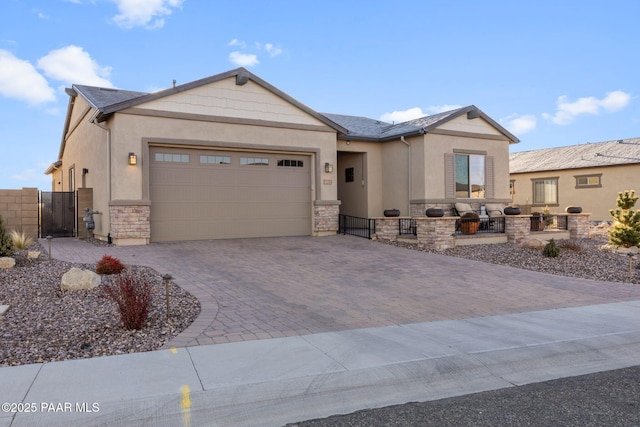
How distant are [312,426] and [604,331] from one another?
456cm

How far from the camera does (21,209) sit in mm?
15281

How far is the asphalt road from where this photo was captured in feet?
12.6

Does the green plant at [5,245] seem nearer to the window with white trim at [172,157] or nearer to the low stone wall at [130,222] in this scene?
the low stone wall at [130,222]

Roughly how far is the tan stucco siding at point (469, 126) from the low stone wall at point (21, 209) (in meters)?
14.3

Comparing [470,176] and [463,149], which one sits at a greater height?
[463,149]

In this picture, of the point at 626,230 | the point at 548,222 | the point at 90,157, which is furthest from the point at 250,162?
the point at 548,222

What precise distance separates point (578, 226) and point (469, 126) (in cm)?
548

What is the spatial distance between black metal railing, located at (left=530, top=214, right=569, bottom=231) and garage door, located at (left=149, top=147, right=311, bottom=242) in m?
8.13

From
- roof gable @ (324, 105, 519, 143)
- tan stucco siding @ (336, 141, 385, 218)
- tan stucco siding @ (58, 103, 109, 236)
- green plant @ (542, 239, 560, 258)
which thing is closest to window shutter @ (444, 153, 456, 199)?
roof gable @ (324, 105, 519, 143)

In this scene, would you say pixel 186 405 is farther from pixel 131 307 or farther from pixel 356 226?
pixel 356 226

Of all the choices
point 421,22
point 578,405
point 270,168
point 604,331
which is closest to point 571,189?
point 421,22

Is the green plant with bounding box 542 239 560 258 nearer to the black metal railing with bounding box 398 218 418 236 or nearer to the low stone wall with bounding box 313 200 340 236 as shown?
the black metal railing with bounding box 398 218 418 236

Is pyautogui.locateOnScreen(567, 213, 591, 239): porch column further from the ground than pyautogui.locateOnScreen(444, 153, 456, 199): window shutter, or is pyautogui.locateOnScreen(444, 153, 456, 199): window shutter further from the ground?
pyautogui.locateOnScreen(444, 153, 456, 199): window shutter

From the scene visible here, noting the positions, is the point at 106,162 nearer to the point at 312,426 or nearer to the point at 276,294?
the point at 276,294
